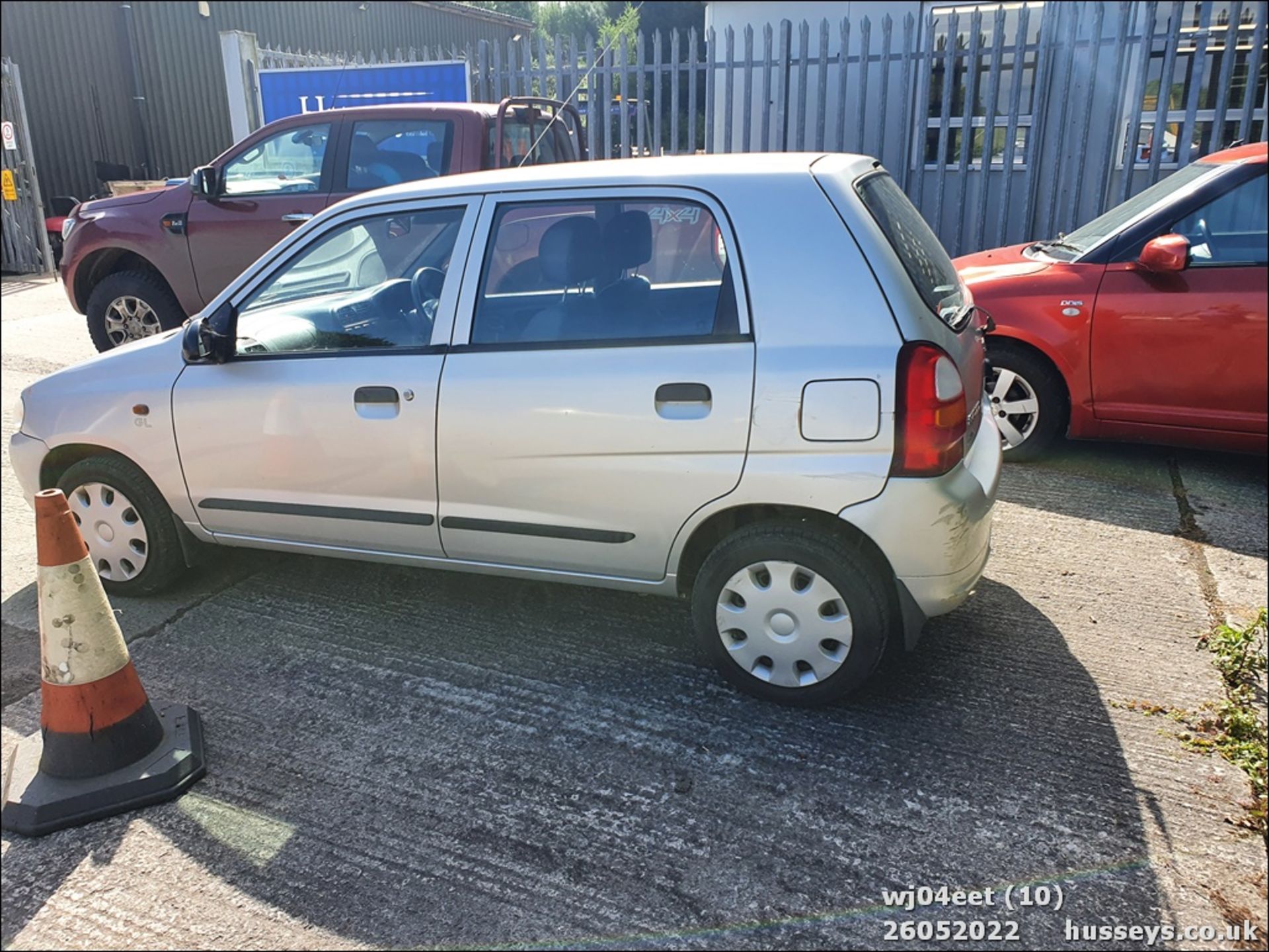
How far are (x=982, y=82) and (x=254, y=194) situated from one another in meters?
7.81

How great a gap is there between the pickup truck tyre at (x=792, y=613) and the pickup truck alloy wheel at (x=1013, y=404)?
269 cm

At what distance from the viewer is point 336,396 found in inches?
141

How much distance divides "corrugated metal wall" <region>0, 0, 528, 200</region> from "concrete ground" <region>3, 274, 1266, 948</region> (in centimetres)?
1371

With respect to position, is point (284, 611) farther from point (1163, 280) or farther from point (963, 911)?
point (1163, 280)

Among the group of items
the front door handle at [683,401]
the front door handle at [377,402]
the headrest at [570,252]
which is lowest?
the front door handle at [377,402]

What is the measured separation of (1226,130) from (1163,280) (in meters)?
6.92

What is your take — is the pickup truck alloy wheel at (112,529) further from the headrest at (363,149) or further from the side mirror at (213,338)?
the headrest at (363,149)

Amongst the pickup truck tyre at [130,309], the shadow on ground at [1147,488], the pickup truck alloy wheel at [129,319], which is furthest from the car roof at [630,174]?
the pickup truck alloy wheel at [129,319]

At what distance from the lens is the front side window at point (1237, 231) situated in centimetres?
91

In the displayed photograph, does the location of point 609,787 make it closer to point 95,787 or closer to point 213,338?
point 95,787

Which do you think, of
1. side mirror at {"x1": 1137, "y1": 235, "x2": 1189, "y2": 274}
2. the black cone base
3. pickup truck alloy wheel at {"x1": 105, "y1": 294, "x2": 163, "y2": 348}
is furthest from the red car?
pickup truck alloy wheel at {"x1": 105, "y1": 294, "x2": 163, "y2": 348}

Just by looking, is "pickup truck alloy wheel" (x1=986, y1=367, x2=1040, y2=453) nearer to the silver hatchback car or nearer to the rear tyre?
the rear tyre

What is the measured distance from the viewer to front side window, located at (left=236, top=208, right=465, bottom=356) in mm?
3619

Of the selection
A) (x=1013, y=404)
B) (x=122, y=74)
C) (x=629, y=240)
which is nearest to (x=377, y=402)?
(x=629, y=240)
